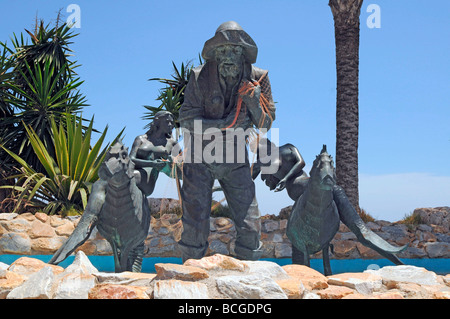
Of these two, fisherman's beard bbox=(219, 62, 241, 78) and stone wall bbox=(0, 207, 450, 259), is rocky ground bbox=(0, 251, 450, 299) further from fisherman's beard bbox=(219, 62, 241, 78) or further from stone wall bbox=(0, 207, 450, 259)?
stone wall bbox=(0, 207, 450, 259)

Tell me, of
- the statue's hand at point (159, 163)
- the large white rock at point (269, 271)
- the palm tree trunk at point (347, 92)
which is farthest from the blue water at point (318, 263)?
the large white rock at point (269, 271)

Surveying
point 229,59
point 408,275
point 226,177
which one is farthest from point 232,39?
point 408,275

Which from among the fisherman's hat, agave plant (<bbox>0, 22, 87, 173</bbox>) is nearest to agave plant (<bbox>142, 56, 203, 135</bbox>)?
agave plant (<bbox>0, 22, 87, 173</bbox>)

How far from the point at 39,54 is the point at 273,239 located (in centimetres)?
801

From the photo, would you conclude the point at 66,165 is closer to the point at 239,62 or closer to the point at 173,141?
the point at 173,141

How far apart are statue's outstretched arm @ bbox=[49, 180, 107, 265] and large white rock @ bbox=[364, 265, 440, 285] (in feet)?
7.30

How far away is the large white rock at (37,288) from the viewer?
245cm

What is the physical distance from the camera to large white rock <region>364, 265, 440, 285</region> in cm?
309

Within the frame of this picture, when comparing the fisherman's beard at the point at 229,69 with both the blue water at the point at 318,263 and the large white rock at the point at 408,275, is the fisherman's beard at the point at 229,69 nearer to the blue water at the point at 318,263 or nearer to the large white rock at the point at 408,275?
the large white rock at the point at 408,275

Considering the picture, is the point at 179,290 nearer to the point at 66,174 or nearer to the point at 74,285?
the point at 74,285

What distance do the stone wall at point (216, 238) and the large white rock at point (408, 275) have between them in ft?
17.7

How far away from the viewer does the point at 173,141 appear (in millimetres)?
4586

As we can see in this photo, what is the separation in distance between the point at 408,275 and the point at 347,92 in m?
6.96
